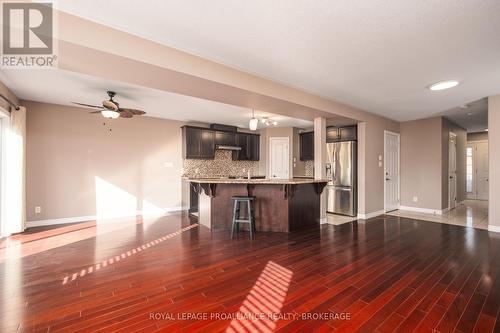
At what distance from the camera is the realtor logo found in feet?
5.79

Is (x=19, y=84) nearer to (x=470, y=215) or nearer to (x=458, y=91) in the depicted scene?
(x=458, y=91)

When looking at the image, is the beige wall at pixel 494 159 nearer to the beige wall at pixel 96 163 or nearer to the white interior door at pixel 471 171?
the white interior door at pixel 471 171

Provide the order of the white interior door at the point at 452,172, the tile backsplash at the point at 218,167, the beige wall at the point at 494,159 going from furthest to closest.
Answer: the tile backsplash at the point at 218,167
the white interior door at the point at 452,172
the beige wall at the point at 494,159

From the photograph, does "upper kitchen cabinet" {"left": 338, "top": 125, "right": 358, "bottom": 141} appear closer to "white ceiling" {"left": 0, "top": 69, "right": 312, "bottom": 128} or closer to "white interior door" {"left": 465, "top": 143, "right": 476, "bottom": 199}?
"white ceiling" {"left": 0, "top": 69, "right": 312, "bottom": 128}

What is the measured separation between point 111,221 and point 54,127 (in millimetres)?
2294

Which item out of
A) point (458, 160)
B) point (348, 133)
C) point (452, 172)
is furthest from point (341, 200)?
point (458, 160)

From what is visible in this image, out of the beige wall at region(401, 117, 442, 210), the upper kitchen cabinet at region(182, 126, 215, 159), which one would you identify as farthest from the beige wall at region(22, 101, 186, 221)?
the beige wall at region(401, 117, 442, 210)

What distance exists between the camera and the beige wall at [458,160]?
5.70 meters

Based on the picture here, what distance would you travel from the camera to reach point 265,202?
13.9 ft

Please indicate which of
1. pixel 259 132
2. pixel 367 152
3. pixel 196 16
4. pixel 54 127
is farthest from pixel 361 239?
pixel 54 127

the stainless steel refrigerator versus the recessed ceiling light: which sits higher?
the recessed ceiling light

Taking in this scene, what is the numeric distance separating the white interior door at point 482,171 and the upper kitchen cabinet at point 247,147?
807 cm

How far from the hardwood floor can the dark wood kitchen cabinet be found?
378 centimetres

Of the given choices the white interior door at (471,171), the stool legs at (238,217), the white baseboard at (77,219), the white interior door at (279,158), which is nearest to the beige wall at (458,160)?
the white interior door at (471,171)
